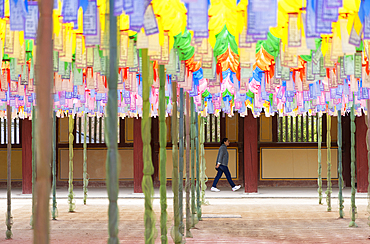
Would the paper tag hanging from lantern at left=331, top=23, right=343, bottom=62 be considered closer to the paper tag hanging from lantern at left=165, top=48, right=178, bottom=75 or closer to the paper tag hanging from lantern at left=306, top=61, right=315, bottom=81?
the paper tag hanging from lantern at left=306, top=61, right=315, bottom=81

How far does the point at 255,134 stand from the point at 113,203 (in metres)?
10.8

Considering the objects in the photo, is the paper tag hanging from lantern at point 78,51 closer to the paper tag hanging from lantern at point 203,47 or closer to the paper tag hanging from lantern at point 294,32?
the paper tag hanging from lantern at point 203,47

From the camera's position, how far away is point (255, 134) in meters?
12.7

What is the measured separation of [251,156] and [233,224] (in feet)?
18.1

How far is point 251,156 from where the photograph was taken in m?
12.6

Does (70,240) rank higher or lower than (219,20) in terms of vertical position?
lower

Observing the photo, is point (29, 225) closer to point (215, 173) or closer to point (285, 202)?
point (285, 202)

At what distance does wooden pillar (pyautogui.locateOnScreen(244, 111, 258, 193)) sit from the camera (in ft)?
41.3

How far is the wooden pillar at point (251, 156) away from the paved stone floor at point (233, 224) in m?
1.73

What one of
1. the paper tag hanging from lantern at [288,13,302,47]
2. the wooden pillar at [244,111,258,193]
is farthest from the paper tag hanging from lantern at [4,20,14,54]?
the wooden pillar at [244,111,258,193]

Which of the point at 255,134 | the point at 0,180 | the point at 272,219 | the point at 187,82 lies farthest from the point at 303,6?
the point at 0,180

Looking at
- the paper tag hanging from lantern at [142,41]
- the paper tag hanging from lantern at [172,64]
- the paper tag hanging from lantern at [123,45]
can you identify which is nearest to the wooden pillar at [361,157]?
the paper tag hanging from lantern at [172,64]

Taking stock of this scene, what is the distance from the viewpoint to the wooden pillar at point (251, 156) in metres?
12.6

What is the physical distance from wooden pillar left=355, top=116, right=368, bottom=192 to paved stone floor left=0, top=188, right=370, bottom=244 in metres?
1.97
